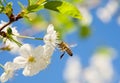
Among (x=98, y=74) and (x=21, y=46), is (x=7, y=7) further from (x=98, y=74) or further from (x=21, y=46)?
(x=98, y=74)

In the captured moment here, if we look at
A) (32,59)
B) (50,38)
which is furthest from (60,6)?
(32,59)

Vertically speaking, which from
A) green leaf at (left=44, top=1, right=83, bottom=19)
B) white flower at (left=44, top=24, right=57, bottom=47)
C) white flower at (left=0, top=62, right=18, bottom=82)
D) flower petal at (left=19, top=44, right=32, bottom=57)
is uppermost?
green leaf at (left=44, top=1, right=83, bottom=19)

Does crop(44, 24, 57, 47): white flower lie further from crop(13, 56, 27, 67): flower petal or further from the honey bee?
crop(13, 56, 27, 67): flower petal

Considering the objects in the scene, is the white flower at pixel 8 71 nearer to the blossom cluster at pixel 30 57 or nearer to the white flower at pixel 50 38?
the blossom cluster at pixel 30 57

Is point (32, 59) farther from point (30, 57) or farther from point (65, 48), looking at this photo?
point (65, 48)

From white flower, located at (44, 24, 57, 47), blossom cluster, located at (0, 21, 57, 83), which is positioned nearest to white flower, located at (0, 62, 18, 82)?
blossom cluster, located at (0, 21, 57, 83)

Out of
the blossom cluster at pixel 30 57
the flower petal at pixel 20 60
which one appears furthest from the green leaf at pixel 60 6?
the flower petal at pixel 20 60

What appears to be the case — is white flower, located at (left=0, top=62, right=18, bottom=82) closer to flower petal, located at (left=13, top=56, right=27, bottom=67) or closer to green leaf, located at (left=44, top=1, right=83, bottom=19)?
flower petal, located at (left=13, top=56, right=27, bottom=67)

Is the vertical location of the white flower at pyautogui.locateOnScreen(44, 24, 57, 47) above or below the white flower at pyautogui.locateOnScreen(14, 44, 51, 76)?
above

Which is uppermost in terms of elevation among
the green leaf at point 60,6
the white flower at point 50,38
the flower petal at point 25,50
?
the green leaf at point 60,6
